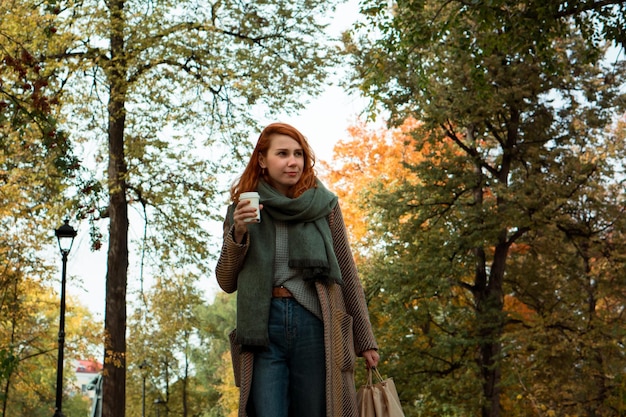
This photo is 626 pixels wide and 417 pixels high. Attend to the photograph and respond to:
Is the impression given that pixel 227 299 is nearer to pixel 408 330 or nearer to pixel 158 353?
pixel 158 353

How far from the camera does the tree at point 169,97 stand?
56.8ft

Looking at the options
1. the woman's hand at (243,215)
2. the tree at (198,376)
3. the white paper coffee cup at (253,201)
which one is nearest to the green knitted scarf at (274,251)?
the woman's hand at (243,215)

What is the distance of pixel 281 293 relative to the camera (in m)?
4.15

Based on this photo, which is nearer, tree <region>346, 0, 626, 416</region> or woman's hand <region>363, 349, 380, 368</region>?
woman's hand <region>363, 349, 380, 368</region>

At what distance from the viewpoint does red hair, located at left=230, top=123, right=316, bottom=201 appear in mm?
4398

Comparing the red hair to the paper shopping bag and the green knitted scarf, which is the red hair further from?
the paper shopping bag

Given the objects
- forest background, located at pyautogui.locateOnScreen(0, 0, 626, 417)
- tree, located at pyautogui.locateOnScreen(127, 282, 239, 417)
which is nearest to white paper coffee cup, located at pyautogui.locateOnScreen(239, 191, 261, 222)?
forest background, located at pyautogui.locateOnScreen(0, 0, 626, 417)

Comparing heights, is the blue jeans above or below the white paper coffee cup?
below

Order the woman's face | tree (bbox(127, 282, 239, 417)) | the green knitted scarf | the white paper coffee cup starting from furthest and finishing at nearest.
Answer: tree (bbox(127, 282, 239, 417)), the woman's face, the green knitted scarf, the white paper coffee cup

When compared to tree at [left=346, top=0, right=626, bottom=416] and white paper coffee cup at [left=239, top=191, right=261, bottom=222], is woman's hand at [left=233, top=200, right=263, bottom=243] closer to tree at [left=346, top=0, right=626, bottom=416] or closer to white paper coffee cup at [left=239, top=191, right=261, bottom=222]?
white paper coffee cup at [left=239, top=191, right=261, bottom=222]

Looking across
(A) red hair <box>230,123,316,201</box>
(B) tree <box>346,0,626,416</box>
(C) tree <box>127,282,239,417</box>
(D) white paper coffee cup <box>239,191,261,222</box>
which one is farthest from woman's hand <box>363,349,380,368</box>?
(C) tree <box>127,282,239,417</box>

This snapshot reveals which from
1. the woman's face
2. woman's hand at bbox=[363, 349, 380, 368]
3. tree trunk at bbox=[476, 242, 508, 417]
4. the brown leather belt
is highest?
tree trunk at bbox=[476, 242, 508, 417]

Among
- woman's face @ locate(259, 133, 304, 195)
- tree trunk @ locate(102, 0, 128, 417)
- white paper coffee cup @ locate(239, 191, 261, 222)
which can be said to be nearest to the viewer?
white paper coffee cup @ locate(239, 191, 261, 222)

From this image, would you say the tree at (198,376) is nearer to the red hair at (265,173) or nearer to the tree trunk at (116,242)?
the tree trunk at (116,242)
